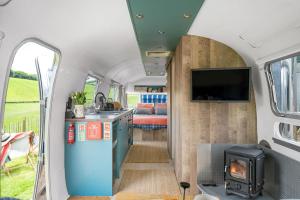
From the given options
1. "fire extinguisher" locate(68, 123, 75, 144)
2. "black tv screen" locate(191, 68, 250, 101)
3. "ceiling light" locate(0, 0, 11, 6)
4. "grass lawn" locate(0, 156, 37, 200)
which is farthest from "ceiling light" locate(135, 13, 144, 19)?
"grass lawn" locate(0, 156, 37, 200)

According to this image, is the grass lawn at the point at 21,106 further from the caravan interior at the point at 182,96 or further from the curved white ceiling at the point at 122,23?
the curved white ceiling at the point at 122,23

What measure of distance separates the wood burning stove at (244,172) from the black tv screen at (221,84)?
2.26 feet

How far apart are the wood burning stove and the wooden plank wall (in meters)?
0.51

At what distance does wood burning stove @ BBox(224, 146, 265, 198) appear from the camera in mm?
2238

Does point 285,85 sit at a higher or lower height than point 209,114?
higher

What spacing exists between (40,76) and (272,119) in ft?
9.11

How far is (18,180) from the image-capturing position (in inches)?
87.4

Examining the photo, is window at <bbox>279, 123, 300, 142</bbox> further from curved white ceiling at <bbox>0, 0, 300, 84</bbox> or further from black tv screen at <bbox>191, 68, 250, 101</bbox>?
curved white ceiling at <bbox>0, 0, 300, 84</bbox>

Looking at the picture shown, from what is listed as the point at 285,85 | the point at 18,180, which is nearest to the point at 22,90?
the point at 18,180

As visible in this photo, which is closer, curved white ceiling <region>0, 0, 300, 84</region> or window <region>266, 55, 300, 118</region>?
curved white ceiling <region>0, 0, 300, 84</region>

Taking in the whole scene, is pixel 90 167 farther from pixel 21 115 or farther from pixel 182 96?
pixel 182 96

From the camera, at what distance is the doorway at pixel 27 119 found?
1915 millimetres

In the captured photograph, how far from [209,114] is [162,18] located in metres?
1.41

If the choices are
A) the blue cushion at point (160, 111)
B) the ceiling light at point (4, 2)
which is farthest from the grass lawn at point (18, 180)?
the blue cushion at point (160, 111)
